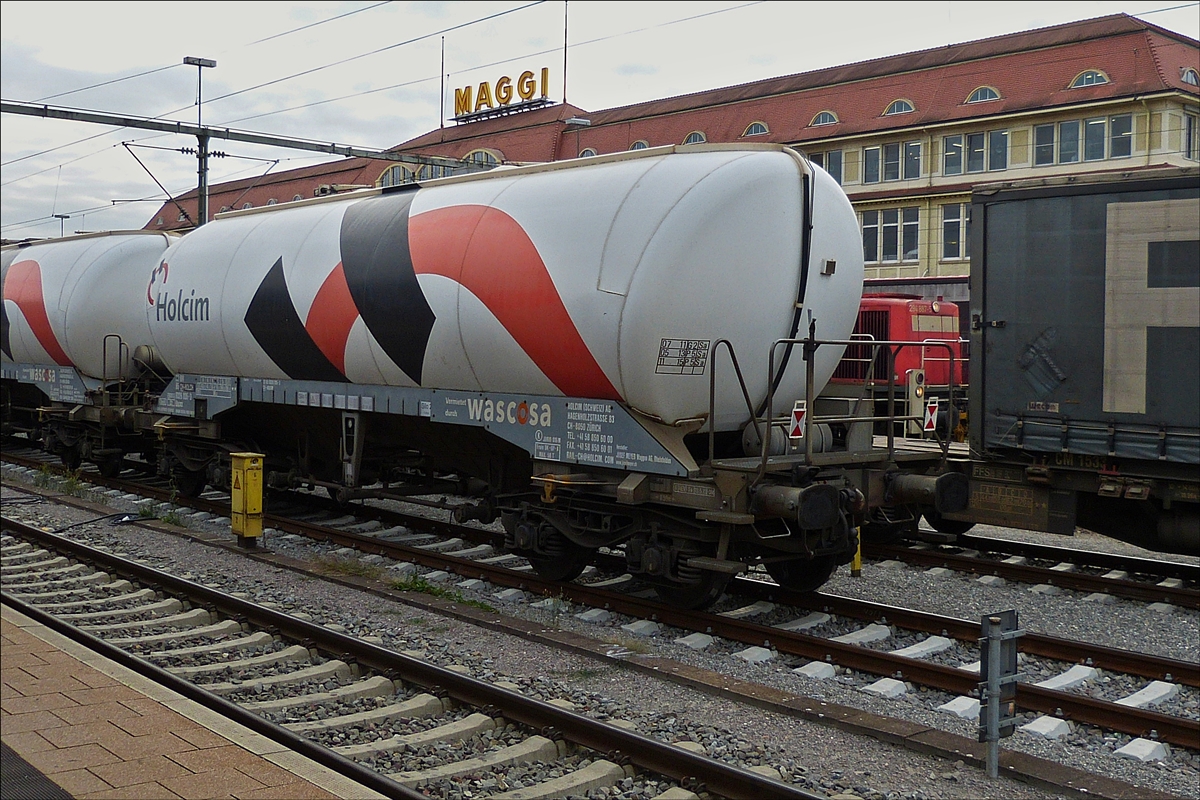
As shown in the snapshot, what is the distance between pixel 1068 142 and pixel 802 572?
3187 cm

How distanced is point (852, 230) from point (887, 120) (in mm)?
32773

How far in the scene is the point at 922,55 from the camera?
1594 inches

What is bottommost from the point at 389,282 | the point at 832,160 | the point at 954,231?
the point at 389,282

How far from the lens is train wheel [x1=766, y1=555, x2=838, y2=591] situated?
9336 millimetres

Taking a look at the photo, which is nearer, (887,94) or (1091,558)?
(1091,558)

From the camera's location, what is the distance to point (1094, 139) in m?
35.6

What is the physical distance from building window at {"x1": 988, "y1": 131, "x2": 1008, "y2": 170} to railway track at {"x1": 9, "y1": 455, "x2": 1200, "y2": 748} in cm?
3176

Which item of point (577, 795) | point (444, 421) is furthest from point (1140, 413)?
point (577, 795)

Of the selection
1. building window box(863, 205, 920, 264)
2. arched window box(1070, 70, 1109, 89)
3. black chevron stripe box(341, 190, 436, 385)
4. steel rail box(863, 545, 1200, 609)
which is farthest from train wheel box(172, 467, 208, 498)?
arched window box(1070, 70, 1109, 89)

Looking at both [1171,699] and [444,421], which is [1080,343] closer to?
[1171,699]

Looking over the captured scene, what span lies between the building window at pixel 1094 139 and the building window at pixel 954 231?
4.32m

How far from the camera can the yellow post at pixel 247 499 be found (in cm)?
1173

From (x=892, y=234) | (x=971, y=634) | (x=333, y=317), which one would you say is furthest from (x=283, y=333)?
(x=892, y=234)

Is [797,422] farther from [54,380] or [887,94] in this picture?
[887,94]
